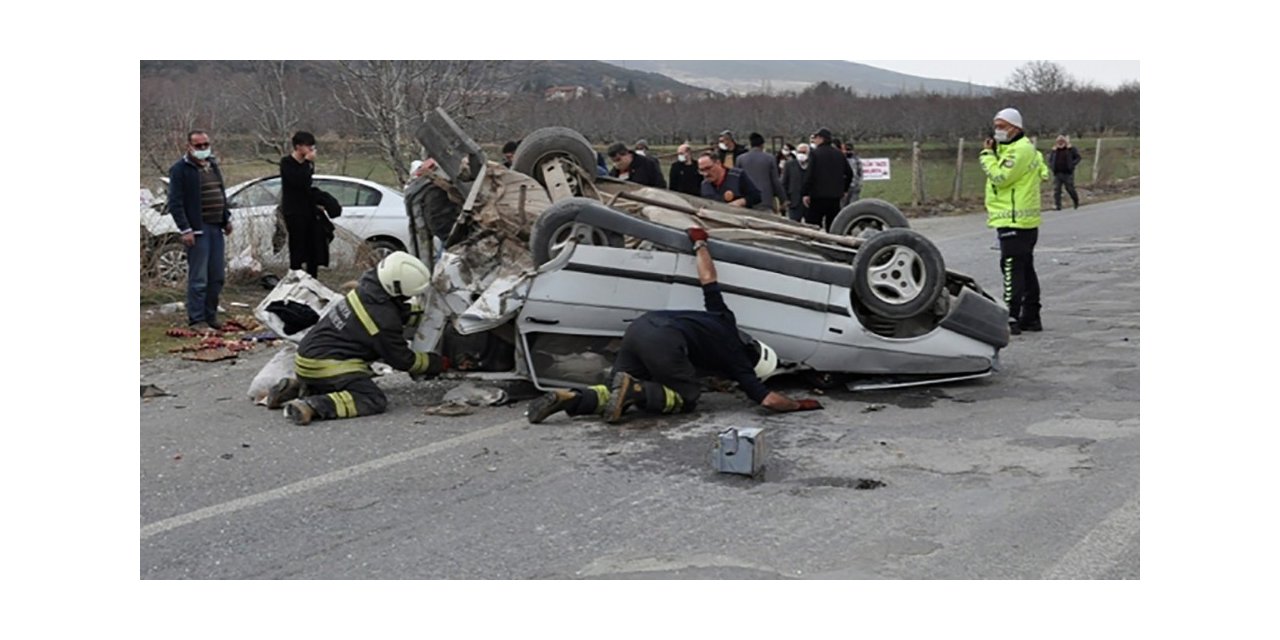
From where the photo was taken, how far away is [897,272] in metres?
7.82

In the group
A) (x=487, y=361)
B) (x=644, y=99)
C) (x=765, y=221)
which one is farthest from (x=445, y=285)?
(x=644, y=99)

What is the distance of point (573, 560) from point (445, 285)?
3.35m

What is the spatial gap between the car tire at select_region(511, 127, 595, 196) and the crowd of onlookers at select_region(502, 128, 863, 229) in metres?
2.16

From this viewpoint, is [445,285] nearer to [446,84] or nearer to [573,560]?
[573,560]

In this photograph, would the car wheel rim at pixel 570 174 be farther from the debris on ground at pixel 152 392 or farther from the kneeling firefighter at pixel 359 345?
the debris on ground at pixel 152 392

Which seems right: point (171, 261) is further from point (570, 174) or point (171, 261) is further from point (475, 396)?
point (475, 396)

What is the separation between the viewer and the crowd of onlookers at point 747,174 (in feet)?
38.1

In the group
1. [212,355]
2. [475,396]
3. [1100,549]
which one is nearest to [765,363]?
[475,396]

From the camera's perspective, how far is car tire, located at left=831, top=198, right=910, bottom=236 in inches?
373

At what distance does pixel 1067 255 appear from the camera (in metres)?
16.4

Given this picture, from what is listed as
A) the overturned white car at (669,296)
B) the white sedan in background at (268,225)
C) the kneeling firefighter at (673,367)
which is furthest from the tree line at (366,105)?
the kneeling firefighter at (673,367)

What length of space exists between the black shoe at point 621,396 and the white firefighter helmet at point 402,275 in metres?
1.39

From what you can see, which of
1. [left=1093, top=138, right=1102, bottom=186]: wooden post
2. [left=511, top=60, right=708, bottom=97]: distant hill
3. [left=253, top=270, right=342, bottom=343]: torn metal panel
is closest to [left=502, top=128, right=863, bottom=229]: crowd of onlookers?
[left=511, top=60, right=708, bottom=97]: distant hill

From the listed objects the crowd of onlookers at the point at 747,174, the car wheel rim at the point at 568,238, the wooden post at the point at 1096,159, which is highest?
the wooden post at the point at 1096,159
